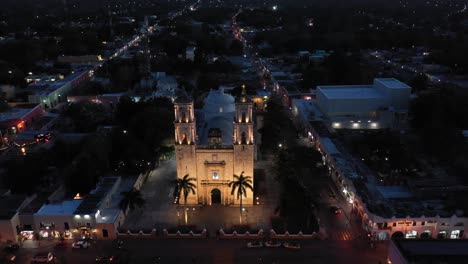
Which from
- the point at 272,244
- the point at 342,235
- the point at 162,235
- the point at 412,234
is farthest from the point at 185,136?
the point at 412,234

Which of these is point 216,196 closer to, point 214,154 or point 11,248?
point 214,154

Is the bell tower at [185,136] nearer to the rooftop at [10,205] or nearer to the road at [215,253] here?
the road at [215,253]

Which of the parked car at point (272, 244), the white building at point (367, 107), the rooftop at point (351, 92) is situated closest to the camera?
the parked car at point (272, 244)

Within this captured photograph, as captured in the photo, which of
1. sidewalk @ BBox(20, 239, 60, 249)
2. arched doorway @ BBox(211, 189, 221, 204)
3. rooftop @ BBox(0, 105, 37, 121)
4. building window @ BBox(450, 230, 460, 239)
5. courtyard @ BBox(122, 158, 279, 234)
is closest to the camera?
building window @ BBox(450, 230, 460, 239)

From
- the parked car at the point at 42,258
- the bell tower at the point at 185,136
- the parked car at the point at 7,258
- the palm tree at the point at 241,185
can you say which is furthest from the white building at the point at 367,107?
the parked car at the point at 7,258

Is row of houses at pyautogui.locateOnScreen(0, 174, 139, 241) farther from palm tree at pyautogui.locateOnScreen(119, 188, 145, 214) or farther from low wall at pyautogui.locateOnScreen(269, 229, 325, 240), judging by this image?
low wall at pyautogui.locateOnScreen(269, 229, 325, 240)

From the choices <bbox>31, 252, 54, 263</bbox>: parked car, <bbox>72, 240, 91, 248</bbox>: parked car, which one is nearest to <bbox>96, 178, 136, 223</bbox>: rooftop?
<bbox>72, 240, 91, 248</bbox>: parked car

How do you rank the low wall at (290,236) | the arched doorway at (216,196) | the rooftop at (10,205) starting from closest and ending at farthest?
1. the low wall at (290,236)
2. the rooftop at (10,205)
3. the arched doorway at (216,196)
